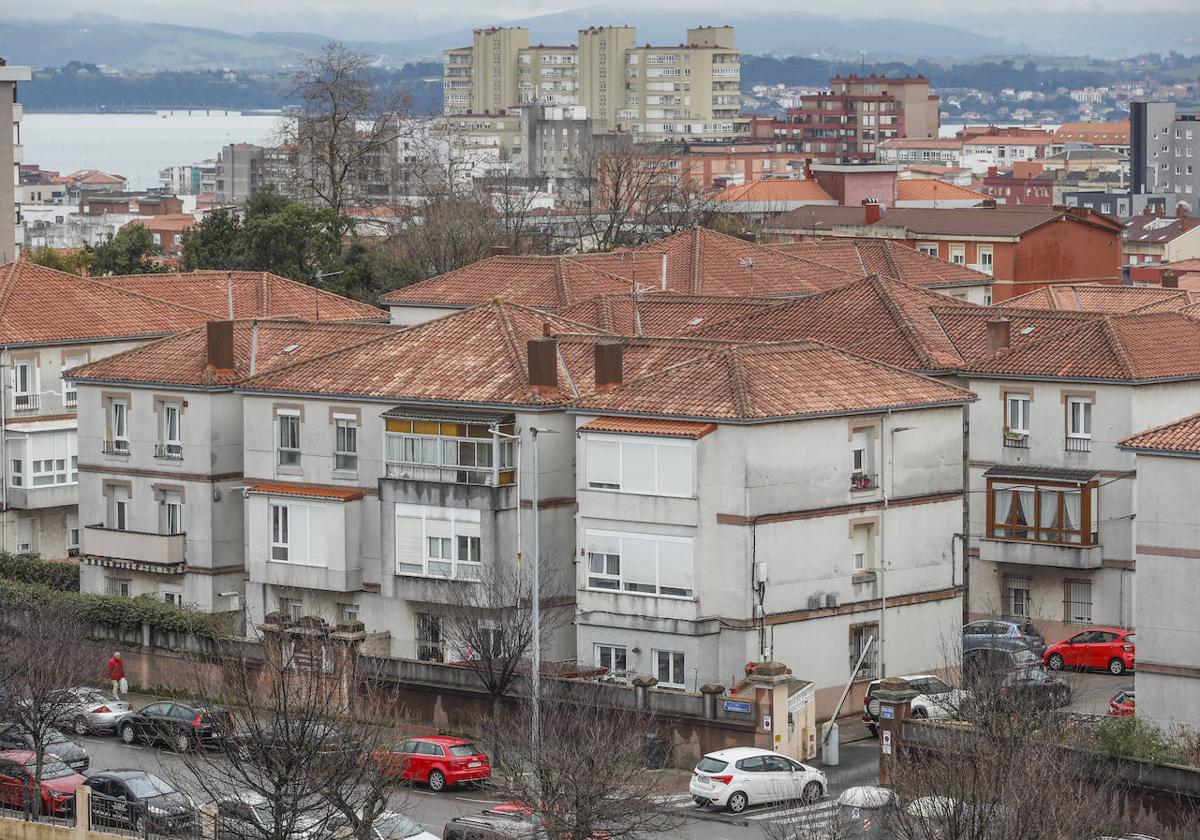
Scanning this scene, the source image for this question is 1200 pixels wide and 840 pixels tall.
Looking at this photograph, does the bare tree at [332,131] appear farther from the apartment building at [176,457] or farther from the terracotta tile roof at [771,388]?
the terracotta tile roof at [771,388]

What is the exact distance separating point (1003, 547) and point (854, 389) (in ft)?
27.8

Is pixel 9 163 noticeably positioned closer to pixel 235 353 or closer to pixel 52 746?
pixel 235 353

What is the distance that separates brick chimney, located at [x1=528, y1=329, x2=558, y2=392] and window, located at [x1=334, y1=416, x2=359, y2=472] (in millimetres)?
5264

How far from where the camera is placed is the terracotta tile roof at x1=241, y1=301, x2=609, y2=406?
2276 inches

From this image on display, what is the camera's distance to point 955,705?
4881 cm

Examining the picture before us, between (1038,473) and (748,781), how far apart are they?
1838 cm

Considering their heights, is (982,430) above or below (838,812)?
above

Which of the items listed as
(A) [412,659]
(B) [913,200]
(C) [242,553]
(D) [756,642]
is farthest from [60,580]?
(B) [913,200]

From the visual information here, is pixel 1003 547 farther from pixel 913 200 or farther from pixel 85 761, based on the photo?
pixel 913 200

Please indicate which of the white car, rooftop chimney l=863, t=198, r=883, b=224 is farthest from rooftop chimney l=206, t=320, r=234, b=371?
rooftop chimney l=863, t=198, r=883, b=224

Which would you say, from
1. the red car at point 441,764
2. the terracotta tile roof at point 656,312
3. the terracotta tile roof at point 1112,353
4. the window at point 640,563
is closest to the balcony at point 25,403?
the terracotta tile roof at point 656,312

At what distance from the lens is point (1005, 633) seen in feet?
192

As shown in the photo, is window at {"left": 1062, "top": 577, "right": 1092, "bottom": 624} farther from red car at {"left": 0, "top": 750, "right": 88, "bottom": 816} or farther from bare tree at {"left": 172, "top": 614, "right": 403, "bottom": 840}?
red car at {"left": 0, "top": 750, "right": 88, "bottom": 816}

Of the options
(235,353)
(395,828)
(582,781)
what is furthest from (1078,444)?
(395,828)
